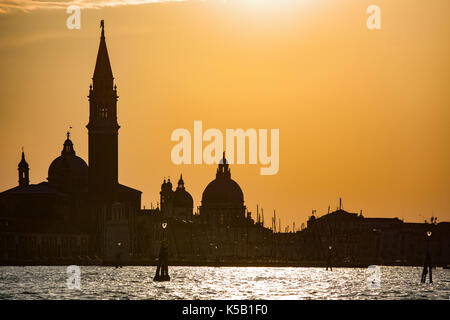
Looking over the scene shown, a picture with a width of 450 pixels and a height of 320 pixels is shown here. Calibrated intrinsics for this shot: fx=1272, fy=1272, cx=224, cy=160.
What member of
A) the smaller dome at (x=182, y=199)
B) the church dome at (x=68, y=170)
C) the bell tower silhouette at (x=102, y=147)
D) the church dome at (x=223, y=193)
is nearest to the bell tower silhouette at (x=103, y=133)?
the bell tower silhouette at (x=102, y=147)

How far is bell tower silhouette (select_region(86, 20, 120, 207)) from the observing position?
129500 mm

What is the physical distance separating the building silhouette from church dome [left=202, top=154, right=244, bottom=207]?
310 centimetres

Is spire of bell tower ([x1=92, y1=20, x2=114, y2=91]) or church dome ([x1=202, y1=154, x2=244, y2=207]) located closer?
spire of bell tower ([x1=92, y1=20, x2=114, y2=91])

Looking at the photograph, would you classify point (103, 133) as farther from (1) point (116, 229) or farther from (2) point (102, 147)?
(1) point (116, 229)

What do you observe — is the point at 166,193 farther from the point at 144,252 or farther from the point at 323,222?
the point at 144,252

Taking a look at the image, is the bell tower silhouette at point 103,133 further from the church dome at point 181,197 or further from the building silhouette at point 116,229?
the church dome at point 181,197

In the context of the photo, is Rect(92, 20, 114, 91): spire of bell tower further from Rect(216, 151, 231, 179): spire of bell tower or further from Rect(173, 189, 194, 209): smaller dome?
Rect(216, 151, 231, 179): spire of bell tower

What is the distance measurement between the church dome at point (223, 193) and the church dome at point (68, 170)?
46200 mm

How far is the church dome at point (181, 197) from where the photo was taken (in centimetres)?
18757

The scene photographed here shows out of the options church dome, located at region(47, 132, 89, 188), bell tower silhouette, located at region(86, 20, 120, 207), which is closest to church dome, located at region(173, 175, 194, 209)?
church dome, located at region(47, 132, 89, 188)

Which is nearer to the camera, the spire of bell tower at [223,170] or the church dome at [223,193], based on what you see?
the church dome at [223,193]

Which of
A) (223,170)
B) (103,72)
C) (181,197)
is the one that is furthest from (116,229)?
(223,170)

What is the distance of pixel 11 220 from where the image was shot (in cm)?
13350
